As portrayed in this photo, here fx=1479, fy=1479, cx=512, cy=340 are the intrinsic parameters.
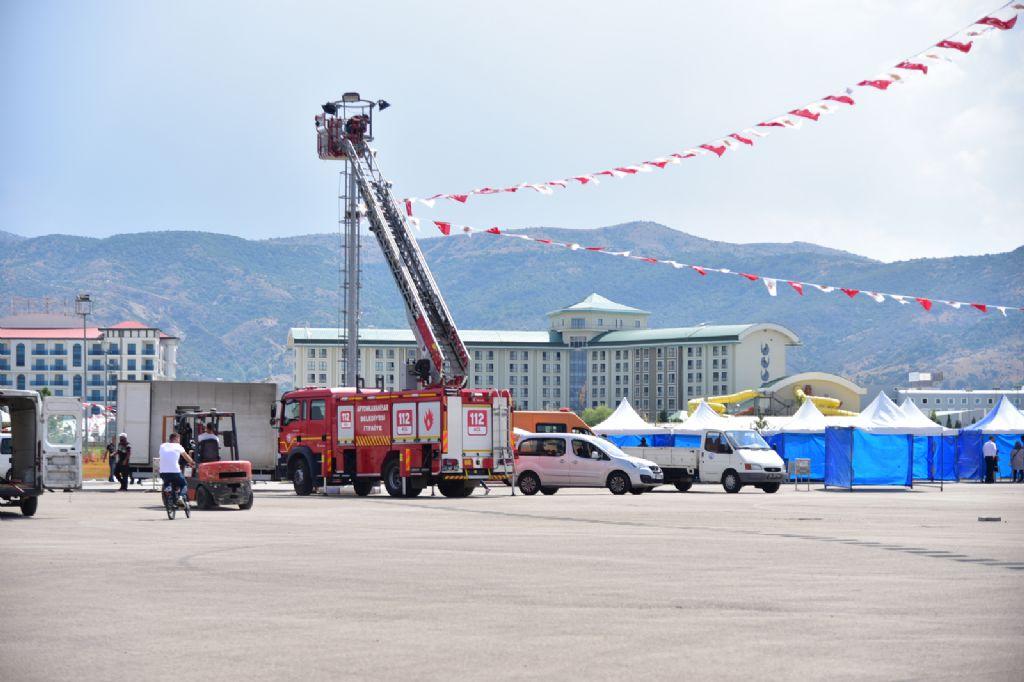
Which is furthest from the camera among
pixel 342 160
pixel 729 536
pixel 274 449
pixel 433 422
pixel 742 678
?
pixel 342 160

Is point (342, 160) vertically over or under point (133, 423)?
over

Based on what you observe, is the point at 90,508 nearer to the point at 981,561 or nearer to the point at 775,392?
the point at 981,561

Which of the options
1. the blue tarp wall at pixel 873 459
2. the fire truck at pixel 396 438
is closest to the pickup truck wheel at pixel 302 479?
the fire truck at pixel 396 438

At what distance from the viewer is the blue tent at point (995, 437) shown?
2261 inches

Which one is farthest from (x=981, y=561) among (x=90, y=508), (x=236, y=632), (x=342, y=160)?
(x=342, y=160)

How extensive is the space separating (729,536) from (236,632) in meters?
11.6

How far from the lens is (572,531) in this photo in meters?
22.0

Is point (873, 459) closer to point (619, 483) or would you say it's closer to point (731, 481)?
point (731, 481)

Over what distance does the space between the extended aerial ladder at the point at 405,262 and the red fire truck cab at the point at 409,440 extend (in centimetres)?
998

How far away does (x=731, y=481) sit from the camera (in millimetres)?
42250

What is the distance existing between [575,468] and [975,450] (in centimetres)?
2555

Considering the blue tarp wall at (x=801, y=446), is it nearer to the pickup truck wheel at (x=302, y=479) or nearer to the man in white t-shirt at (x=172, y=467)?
the pickup truck wheel at (x=302, y=479)

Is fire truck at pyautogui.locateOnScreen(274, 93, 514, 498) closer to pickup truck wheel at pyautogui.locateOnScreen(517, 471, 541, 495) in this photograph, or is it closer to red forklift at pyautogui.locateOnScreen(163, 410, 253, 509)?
pickup truck wheel at pyautogui.locateOnScreen(517, 471, 541, 495)

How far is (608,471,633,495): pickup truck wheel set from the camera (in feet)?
124
